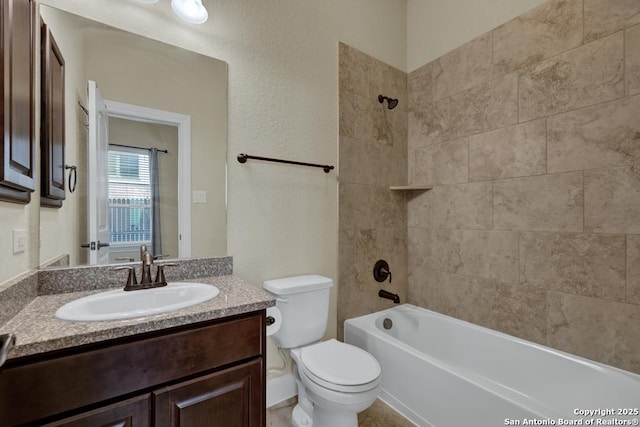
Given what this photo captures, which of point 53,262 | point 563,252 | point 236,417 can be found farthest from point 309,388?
point 563,252

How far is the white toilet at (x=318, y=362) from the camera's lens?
1.25 m

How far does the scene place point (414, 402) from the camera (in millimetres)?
1599

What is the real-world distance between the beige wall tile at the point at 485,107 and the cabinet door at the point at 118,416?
7.57ft

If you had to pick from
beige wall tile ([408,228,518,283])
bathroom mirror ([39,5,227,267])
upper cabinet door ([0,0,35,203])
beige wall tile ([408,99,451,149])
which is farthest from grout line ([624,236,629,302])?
upper cabinet door ([0,0,35,203])

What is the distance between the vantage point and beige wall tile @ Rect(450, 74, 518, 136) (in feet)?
5.99

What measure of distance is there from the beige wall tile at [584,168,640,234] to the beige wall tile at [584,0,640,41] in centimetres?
72

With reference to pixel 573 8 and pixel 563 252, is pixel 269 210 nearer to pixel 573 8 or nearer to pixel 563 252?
pixel 563 252

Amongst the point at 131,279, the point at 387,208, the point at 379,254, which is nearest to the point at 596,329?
the point at 379,254

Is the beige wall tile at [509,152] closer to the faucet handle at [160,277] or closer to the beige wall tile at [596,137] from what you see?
the beige wall tile at [596,137]

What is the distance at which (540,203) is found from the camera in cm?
169

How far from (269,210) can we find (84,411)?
1185 millimetres

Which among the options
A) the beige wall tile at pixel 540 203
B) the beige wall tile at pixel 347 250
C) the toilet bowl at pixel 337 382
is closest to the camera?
the toilet bowl at pixel 337 382

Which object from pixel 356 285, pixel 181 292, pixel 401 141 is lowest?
pixel 356 285

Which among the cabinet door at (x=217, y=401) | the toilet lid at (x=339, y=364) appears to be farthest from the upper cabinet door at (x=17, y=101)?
the toilet lid at (x=339, y=364)
